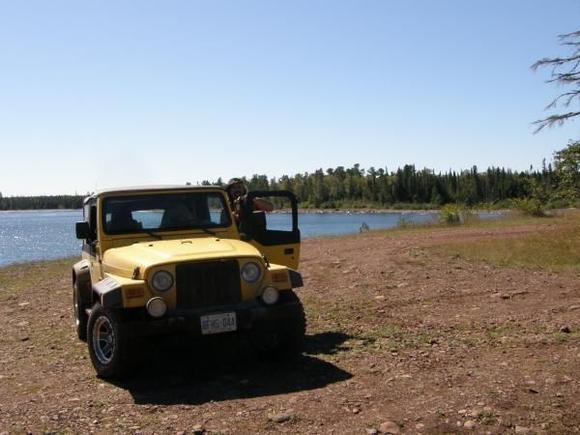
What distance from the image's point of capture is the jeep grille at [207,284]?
6168 millimetres

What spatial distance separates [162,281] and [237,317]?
2.44 ft

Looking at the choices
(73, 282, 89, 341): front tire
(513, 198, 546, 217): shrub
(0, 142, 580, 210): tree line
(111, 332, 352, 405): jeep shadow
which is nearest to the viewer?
(111, 332, 352, 405): jeep shadow

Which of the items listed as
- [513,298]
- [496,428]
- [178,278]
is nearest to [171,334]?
[178,278]

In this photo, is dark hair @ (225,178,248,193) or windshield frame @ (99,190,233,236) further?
dark hair @ (225,178,248,193)

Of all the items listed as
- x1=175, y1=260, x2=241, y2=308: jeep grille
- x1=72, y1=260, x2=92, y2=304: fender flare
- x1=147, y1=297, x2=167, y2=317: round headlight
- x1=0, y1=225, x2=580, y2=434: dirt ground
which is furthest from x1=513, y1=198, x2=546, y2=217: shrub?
x1=147, y1=297, x2=167, y2=317: round headlight

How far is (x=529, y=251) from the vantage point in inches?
583

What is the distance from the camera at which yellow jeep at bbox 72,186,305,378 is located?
604cm

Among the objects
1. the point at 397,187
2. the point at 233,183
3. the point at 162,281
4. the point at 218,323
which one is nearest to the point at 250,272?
the point at 218,323

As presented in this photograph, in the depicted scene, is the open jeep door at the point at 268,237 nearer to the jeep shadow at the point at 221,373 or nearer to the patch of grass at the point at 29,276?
the jeep shadow at the point at 221,373

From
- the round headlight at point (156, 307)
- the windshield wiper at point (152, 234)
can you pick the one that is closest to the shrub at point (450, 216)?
the windshield wiper at point (152, 234)

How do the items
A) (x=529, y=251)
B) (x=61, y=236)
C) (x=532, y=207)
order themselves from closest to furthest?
1. (x=529, y=251)
2. (x=532, y=207)
3. (x=61, y=236)

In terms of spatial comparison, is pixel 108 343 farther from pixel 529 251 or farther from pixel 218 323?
pixel 529 251

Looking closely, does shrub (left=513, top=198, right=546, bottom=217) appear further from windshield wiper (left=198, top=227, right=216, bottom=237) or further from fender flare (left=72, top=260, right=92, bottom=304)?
fender flare (left=72, top=260, right=92, bottom=304)

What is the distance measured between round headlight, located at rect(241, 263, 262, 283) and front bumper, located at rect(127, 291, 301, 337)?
0.21 m
